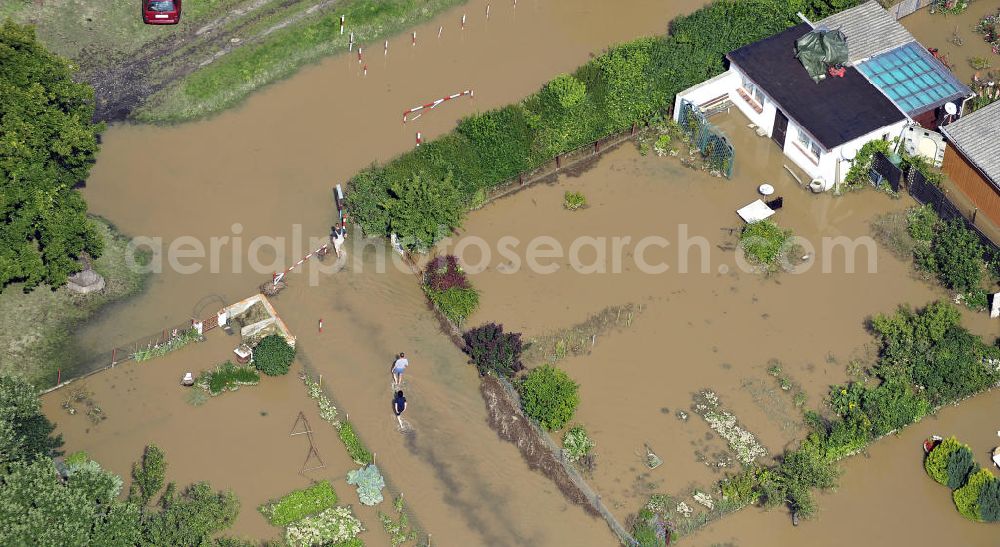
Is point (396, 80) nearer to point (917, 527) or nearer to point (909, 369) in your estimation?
point (909, 369)

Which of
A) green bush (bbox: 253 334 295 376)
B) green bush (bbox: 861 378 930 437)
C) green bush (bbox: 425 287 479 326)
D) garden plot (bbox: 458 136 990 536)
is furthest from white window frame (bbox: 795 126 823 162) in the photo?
green bush (bbox: 253 334 295 376)

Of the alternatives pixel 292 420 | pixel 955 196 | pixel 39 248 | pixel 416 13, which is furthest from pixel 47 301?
pixel 955 196

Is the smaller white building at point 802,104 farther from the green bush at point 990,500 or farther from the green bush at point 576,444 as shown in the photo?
the green bush at point 576,444

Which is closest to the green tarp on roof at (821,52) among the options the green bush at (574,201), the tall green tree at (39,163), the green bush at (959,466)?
the green bush at (574,201)

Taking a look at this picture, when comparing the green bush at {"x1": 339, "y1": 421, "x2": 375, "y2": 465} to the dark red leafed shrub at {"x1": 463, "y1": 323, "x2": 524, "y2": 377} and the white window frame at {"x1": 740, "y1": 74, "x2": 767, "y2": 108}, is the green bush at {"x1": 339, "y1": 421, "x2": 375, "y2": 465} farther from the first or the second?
the white window frame at {"x1": 740, "y1": 74, "x2": 767, "y2": 108}

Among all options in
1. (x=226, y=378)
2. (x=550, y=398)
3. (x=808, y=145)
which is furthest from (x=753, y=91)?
(x=226, y=378)
